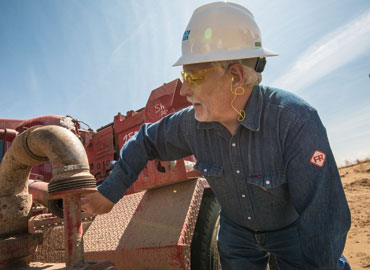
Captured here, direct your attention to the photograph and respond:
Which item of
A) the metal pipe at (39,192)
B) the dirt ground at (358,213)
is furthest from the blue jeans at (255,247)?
the dirt ground at (358,213)

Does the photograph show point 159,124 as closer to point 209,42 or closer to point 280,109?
point 209,42

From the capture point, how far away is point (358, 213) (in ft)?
25.9

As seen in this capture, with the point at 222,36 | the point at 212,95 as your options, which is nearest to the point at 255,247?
the point at 212,95

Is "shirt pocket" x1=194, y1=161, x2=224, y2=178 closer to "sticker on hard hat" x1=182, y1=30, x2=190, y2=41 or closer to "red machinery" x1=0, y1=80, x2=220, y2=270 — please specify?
"red machinery" x1=0, y1=80, x2=220, y2=270

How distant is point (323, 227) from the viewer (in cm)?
127

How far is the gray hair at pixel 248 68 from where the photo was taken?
5.41ft

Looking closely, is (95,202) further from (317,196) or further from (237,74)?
(317,196)

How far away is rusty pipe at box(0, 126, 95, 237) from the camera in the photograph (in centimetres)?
174

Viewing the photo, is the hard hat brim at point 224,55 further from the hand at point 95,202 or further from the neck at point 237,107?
the hand at point 95,202

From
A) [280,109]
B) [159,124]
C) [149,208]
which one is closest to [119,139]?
[149,208]

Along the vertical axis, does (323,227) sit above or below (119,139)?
below

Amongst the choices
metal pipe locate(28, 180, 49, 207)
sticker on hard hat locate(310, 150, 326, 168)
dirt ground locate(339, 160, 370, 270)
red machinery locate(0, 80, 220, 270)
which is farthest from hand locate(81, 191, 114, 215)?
dirt ground locate(339, 160, 370, 270)

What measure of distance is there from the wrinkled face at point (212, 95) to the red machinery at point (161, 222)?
941 millimetres

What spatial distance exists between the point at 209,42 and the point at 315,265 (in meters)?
1.31
